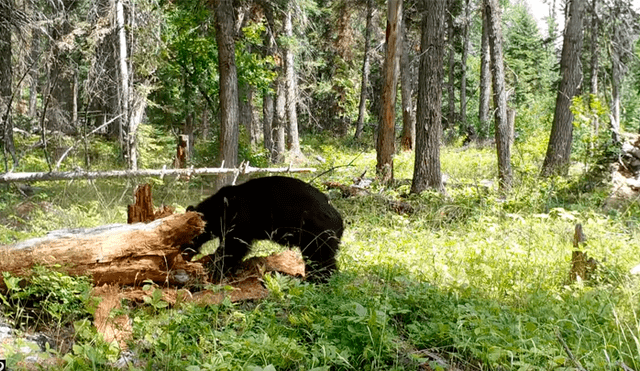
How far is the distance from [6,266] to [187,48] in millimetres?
10887

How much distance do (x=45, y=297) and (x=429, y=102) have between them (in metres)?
8.51

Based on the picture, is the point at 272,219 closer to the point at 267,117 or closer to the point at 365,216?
the point at 365,216

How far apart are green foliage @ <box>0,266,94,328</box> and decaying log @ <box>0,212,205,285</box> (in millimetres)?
108

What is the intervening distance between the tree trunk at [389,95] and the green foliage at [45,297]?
28.8 feet

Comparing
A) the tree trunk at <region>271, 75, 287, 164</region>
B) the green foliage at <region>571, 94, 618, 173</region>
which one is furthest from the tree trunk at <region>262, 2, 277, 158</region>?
the green foliage at <region>571, 94, 618, 173</region>

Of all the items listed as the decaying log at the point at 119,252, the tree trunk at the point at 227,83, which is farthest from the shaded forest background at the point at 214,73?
the decaying log at the point at 119,252

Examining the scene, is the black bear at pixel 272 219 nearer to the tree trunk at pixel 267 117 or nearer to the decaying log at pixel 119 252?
the decaying log at pixel 119 252

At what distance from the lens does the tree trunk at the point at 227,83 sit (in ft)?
34.8

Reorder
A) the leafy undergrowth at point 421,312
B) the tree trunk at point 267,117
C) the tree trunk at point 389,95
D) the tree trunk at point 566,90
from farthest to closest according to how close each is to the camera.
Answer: the tree trunk at point 267,117
the tree trunk at point 566,90
the tree trunk at point 389,95
the leafy undergrowth at point 421,312

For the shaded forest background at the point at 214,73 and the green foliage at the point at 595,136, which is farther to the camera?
the shaded forest background at the point at 214,73

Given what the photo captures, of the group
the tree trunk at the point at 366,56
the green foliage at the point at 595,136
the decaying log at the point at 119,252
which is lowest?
the decaying log at the point at 119,252

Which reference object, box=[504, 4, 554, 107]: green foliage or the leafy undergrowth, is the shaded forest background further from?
box=[504, 4, 554, 107]: green foliage

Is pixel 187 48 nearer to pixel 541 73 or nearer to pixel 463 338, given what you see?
pixel 463 338

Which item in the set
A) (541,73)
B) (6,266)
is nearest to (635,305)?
(6,266)
